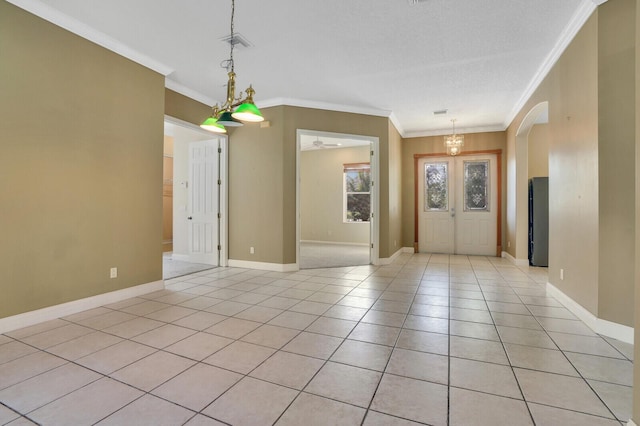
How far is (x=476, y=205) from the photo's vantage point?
752cm

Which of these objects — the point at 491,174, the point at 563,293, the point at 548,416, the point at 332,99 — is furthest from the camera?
the point at 491,174

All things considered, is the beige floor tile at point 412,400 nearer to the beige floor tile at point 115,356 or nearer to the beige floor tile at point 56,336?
the beige floor tile at point 115,356

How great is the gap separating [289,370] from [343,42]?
352cm

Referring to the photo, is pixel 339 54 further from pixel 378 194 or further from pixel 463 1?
pixel 378 194

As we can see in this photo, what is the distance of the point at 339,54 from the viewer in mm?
3910

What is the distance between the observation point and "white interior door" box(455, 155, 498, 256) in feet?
24.1

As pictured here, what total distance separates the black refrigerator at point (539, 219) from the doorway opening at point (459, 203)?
131 centimetres

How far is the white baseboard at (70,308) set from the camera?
2.81m

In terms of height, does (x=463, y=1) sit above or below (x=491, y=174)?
above

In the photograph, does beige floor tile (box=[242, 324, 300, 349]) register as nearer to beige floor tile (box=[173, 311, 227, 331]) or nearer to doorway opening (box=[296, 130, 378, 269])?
beige floor tile (box=[173, 311, 227, 331])

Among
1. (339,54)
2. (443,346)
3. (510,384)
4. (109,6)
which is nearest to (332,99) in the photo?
(339,54)

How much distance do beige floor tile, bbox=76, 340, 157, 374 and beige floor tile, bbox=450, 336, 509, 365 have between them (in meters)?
2.45

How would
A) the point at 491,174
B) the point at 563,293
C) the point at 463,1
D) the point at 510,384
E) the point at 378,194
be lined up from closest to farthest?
the point at 510,384
the point at 463,1
the point at 563,293
the point at 378,194
the point at 491,174

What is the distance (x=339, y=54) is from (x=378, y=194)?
295 cm
